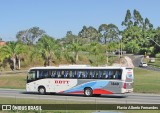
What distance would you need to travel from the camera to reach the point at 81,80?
3944 cm

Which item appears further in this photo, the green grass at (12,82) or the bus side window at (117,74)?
the green grass at (12,82)

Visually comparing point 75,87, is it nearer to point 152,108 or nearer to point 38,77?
point 38,77

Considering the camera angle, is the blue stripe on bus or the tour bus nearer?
the tour bus

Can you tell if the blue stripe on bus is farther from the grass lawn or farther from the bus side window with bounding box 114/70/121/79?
the grass lawn

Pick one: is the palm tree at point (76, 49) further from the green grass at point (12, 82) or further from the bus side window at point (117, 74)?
the bus side window at point (117, 74)

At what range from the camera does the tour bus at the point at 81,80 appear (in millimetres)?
37844

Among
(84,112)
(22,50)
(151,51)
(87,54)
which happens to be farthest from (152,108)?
(151,51)

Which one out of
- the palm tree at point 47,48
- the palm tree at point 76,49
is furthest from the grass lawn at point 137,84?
the palm tree at point 76,49

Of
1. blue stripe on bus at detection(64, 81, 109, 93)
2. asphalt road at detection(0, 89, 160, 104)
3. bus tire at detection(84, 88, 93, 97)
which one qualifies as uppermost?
blue stripe on bus at detection(64, 81, 109, 93)

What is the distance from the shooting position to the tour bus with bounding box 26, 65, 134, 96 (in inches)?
1490

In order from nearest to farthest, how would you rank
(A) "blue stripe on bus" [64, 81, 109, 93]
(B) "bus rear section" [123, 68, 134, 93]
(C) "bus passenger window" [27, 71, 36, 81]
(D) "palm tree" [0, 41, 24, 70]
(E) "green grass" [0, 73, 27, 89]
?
(B) "bus rear section" [123, 68, 134, 93]
(A) "blue stripe on bus" [64, 81, 109, 93]
(C) "bus passenger window" [27, 71, 36, 81]
(E) "green grass" [0, 73, 27, 89]
(D) "palm tree" [0, 41, 24, 70]

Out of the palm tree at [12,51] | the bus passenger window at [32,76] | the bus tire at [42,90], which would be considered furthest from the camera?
the palm tree at [12,51]

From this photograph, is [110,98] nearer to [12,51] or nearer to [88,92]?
[88,92]

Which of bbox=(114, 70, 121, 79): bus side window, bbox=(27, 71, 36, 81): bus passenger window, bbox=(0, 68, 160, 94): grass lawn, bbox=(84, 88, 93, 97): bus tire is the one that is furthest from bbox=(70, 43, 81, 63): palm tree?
bbox=(114, 70, 121, 79): bus side window
